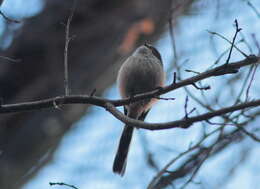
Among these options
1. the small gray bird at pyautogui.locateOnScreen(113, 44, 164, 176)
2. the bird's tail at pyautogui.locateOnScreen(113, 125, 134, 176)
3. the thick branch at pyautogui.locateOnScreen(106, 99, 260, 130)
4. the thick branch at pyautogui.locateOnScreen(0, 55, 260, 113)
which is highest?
the small gray bird at pyautogui.locateOnScreen(113, 44, 164, 176)

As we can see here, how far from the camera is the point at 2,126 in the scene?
13.5ft

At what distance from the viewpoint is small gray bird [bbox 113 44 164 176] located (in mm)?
3604

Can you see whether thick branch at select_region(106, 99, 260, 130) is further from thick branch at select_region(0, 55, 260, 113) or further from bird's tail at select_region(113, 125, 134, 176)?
bird's tail at select_region(113, 125, 134, 176)

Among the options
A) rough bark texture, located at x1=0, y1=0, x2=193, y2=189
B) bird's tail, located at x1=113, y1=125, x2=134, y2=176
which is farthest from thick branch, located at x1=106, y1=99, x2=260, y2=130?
rough bark texture, located at x1=0, y1=0, x2=193, y2=189

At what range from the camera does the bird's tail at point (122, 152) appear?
351 centimetres

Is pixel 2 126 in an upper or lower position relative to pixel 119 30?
lower

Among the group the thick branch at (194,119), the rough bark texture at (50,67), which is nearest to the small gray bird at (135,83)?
the rough bark texture at (50,67)

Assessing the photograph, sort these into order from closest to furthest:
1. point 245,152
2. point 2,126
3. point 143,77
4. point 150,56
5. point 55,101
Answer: point 55,101 < point 143,77 < point 150,56 < point 2,126 < point 245,152

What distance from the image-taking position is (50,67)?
4.39 m

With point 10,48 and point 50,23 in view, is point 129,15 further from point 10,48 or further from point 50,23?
point 10,48

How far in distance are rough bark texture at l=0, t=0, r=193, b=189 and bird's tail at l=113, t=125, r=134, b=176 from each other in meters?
0.80

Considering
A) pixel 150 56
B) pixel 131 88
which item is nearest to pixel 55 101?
pixel 131 88

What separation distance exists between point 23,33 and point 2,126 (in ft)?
2.99

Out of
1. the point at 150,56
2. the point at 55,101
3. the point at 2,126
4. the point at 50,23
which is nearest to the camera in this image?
the point at 55,101
